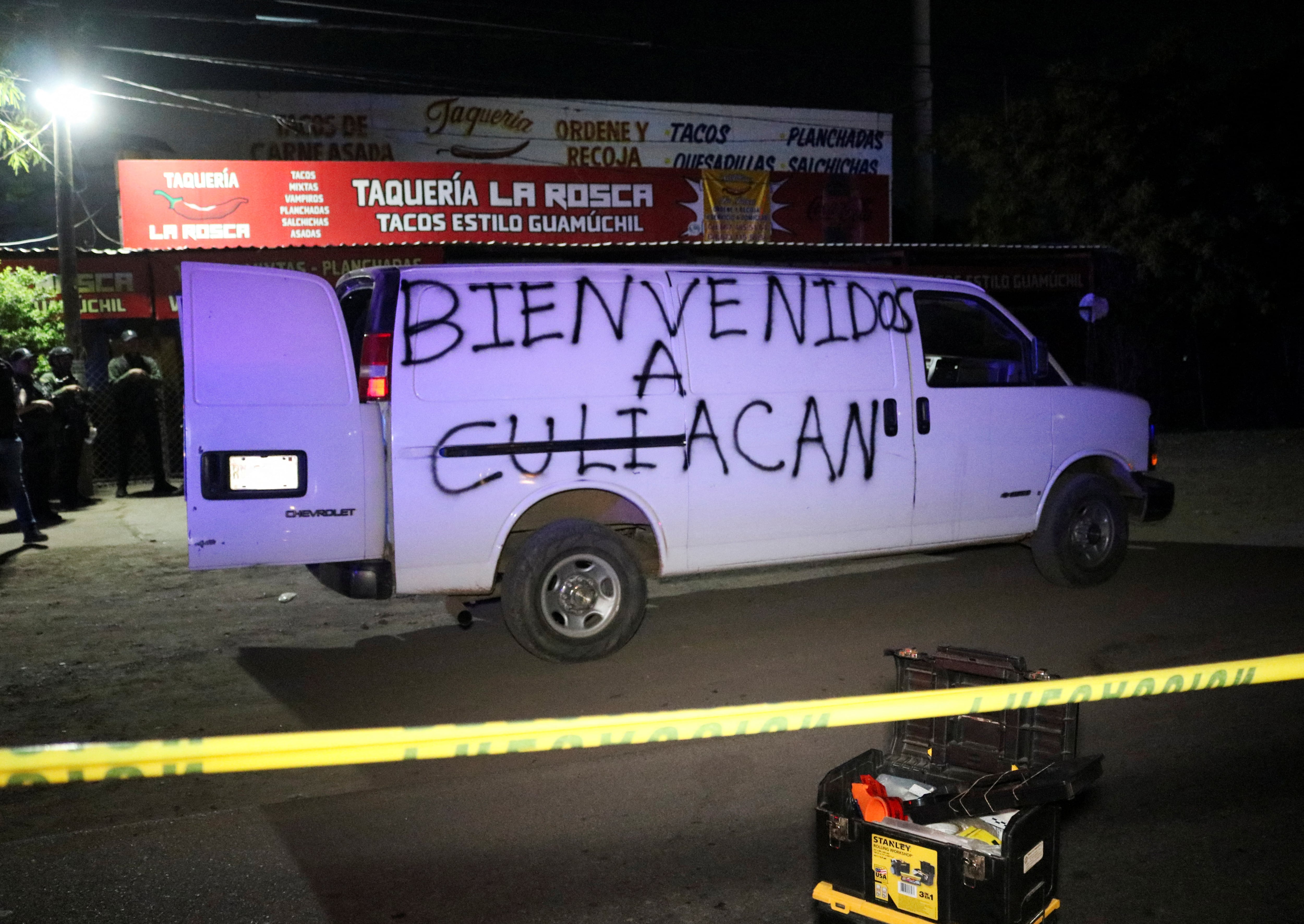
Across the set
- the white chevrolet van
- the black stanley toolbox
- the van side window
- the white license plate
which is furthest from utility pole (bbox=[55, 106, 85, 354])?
the black stanley toolbox

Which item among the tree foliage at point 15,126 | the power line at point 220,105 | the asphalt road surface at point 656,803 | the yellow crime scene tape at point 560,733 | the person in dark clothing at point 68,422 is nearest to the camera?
the yellow crime scene tape at point 560,733

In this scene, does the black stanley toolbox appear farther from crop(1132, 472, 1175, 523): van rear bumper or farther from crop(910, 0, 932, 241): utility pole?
crop(910, 0, 932, 241): utility pole

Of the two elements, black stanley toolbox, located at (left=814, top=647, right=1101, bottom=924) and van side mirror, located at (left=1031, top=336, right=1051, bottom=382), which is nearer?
black stanley toolbox, located at (left=814, top=647, right=1101, bottom=924)

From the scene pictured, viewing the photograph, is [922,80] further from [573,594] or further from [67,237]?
[573,594]

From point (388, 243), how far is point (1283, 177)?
15364 millimetres

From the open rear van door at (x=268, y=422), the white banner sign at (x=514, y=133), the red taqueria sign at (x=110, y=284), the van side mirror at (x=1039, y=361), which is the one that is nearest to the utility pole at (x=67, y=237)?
the red taqueria sign at (x=110, y=284)

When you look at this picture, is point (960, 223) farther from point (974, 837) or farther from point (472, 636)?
point (974, 837)

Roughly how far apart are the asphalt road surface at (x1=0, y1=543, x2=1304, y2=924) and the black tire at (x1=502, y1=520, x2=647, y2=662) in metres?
0.16

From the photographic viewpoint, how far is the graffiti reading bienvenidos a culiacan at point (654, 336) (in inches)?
235

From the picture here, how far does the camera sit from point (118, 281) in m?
16.4

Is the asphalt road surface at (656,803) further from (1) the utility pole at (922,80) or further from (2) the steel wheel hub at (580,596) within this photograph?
(1) the utility pole at (922,80)

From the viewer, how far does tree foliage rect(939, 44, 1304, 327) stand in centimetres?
2044

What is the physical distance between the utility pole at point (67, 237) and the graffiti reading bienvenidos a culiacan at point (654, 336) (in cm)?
1057

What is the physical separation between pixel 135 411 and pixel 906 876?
1280 cm
